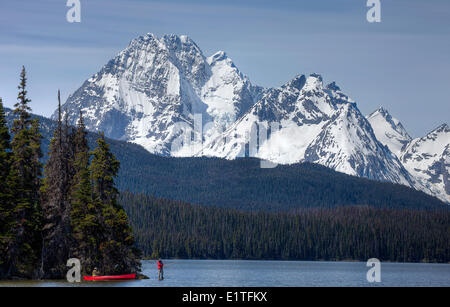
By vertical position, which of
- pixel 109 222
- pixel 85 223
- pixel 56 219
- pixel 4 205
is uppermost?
pixel 4 205

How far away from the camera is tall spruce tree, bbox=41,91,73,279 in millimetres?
102625

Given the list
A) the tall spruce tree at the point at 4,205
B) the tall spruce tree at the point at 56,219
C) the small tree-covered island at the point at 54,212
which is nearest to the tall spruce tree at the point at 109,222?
the small tree-covered island at the point at 54,212

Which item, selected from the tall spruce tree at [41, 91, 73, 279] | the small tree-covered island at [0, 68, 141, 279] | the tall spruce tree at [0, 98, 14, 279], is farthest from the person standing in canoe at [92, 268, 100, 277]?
the tall spruce tree at [0, 98, 14, 279]

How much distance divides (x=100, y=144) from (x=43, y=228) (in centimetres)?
1355

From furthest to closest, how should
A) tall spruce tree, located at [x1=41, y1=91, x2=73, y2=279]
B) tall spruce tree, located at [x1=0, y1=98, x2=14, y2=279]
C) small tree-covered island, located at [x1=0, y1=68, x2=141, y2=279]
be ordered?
tall spruce tree, located at [x1=41, y1=91, x2=73, y2=279] < small tree-covered island, located at [x1=0, y1=68, x2=141, y2=279] < tall spruce tree, located at [x1=0, y1=98, x2=14, y2=279]

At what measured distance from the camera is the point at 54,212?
104m

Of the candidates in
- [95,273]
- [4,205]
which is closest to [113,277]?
[95,273]

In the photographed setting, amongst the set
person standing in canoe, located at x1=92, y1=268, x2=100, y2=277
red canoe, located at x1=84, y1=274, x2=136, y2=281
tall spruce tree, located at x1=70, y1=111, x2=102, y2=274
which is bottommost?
red canoe, located at x1=84, y1=274, x2=136, y2=281

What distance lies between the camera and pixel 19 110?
103 meters

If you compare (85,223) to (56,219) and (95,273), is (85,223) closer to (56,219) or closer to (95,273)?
(56,219)

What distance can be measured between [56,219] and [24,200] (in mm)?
6325

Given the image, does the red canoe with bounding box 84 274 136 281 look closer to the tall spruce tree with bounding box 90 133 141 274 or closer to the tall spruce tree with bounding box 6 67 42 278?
the tall spruce tree with bounding box 90 133 141 274
